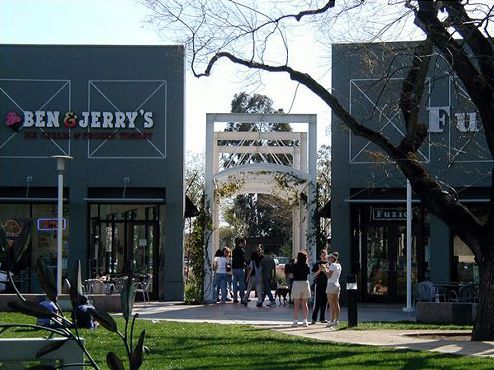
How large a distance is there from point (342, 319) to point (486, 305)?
733cm

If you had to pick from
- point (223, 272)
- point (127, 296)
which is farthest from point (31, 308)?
point (223, 272)

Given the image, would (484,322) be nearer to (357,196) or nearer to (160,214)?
(357,196)

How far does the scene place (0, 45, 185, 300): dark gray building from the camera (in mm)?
28438

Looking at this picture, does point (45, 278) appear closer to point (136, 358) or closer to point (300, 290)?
point (136, 358)

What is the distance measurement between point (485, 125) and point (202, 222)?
46.7ft

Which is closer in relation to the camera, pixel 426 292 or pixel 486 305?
pixel 486 305

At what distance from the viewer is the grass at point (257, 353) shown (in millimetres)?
12242

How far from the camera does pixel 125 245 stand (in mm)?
29234

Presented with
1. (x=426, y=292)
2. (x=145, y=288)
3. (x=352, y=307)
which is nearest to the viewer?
(x=352, y=307)

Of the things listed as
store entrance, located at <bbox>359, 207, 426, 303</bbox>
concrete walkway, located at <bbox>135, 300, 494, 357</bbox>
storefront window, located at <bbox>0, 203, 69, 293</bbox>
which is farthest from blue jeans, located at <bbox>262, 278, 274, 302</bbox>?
storefront window, located at <bbox>0, 203, 69, 293</bbox>

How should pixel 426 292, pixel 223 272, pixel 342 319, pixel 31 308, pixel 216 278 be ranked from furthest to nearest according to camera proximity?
pixel 216 278, pixel 223 272, pixel 426 292, pixel 342 319, pixel 31 308

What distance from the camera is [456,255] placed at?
27766mm

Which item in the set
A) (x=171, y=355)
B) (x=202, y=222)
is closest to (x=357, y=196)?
(x=202, y=222)

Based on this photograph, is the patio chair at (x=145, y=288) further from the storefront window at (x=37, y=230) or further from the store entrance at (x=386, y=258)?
the store entrance at (x=386, y=258)
